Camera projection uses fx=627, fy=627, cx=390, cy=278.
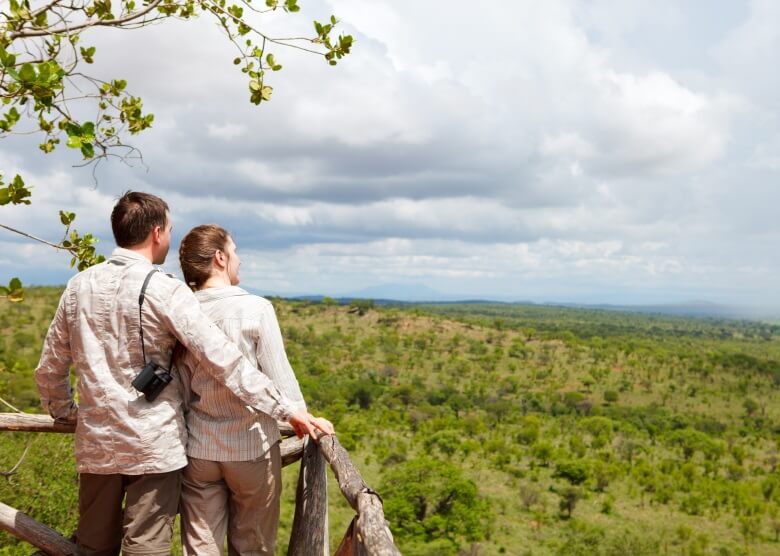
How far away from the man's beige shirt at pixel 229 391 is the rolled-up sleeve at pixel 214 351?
0.07m

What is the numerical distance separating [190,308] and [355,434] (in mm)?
38569

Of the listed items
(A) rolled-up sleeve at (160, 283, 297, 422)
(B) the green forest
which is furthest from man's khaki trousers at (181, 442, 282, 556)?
(B) the green forest

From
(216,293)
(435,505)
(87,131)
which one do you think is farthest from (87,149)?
(435,505)

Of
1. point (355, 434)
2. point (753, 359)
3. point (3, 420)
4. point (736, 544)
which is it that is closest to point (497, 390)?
point (355, 434)

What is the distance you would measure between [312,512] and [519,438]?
42.7 meters

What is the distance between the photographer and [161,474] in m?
2.29

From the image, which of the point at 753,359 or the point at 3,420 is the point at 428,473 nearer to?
the point at 3,420

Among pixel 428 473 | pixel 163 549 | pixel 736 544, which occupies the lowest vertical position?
pixel 736 544

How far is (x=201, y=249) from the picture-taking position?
247cm

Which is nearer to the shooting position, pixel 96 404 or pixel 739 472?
pixel 96 404

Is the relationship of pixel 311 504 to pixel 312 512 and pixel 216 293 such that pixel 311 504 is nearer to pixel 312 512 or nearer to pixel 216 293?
pixel 312 512

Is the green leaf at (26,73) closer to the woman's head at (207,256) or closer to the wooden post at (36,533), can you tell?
the woman's head at (207,256)

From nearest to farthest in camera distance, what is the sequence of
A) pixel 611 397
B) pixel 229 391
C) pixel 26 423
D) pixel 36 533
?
pixel 229 391
pixel 36 533
pixel 26 423
pixel 611 397

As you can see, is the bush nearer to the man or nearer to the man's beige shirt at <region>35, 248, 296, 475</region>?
the man
